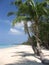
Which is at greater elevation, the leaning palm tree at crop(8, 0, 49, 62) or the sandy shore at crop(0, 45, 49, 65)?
the leaning palm tree at crop(8, 0, 49, 62)

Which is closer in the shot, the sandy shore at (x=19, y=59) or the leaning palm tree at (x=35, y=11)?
the sandy shore at (x=19, y=59)

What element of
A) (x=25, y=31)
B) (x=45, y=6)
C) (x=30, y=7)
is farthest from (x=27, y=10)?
(x=25, y=31)

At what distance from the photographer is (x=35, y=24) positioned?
17.3 meters

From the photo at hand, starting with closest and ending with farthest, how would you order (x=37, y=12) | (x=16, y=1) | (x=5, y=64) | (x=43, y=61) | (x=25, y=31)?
1. (x=5, y=64)
2. (x=43, y=61)
3. (x=37, y=12)
4. (x=16, y=1)
5. (x=25, y=31)

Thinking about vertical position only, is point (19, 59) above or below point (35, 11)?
below

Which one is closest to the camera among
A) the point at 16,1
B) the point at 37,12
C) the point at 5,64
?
the point at 5,64

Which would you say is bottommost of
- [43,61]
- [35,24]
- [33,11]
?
[43,61]

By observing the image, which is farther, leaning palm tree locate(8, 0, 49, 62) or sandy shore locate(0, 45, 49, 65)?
leaning palm tree locate(8, 0, 49, 62)

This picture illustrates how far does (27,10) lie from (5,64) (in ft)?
16.2

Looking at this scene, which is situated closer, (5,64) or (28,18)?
(5,64)

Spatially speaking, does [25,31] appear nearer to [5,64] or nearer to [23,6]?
[23,6]

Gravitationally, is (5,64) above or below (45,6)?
below

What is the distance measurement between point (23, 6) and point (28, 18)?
1106 mm

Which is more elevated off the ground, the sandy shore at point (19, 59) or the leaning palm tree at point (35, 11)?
the leaning palm tree at point (35, 11)
